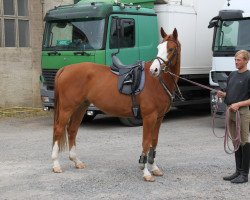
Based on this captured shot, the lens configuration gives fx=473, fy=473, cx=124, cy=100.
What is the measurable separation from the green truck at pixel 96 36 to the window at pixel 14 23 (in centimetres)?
335

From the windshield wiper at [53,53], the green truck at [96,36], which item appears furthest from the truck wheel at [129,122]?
the windshield wiper at [53,53]

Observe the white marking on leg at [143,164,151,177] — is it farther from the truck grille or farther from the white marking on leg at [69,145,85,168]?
the truck grille

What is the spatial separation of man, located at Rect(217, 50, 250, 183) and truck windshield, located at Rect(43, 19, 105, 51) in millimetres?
4945

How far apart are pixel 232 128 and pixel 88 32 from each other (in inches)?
215

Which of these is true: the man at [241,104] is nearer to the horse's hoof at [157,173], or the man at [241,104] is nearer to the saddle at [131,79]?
the horse's hoof at [157,173]

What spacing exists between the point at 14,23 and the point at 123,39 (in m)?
5.27

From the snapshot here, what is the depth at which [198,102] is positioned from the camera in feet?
42.5

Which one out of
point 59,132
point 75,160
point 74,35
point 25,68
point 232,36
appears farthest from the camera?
point 25,68

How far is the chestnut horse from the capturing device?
21.3 feet

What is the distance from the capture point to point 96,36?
1073cm

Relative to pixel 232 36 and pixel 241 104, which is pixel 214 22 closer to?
pixel 232 36

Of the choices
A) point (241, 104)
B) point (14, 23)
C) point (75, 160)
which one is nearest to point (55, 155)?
point (75, 160)

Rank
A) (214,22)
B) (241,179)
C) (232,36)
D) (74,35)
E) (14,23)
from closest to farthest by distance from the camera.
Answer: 1. (241,179)
2. (232,36)
3. (214,22)
4. (74,35)
5. (14,23)

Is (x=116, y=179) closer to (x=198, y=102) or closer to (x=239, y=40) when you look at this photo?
(x=239, y=40)
